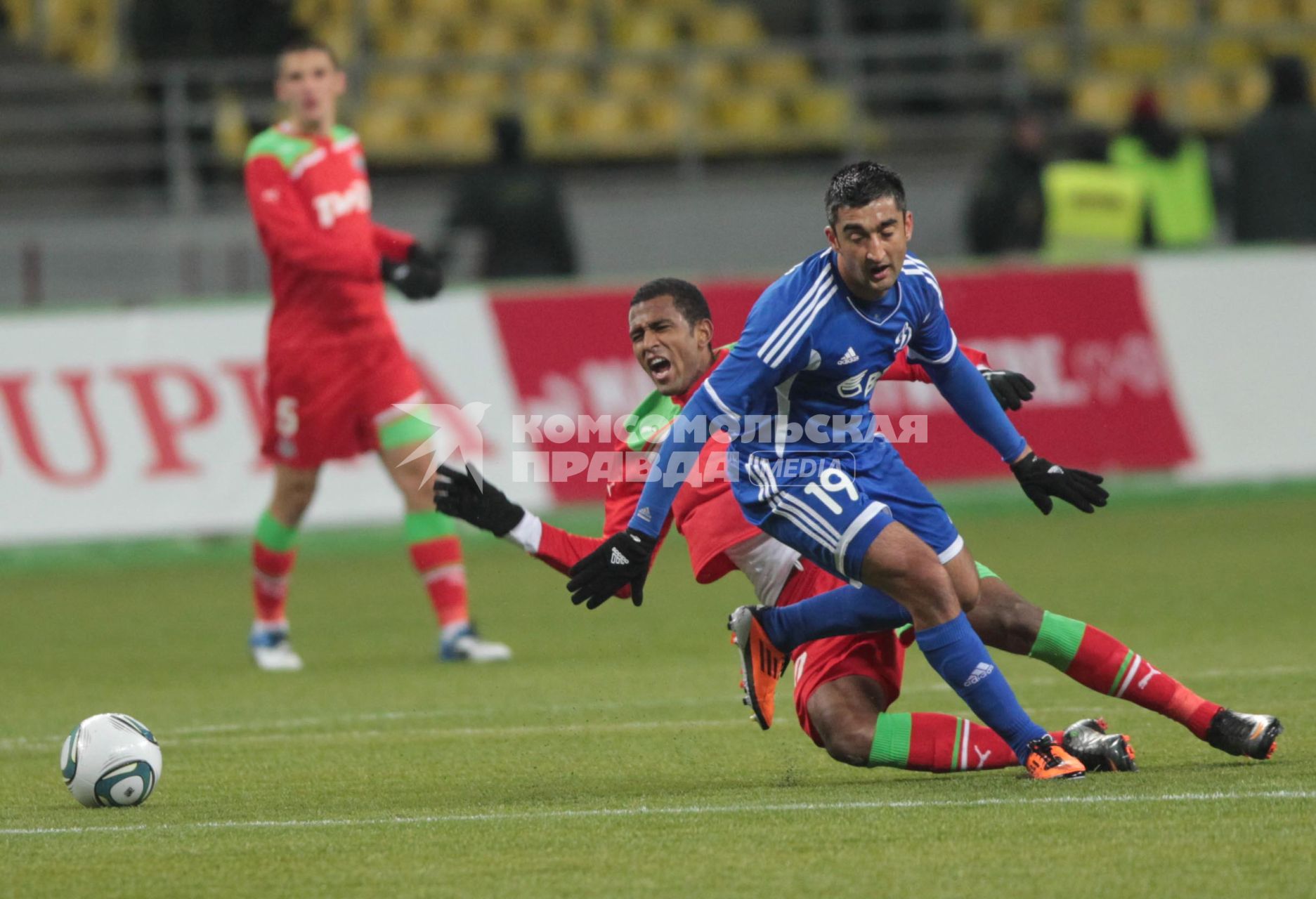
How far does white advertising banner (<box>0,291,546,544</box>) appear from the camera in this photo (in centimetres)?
1260

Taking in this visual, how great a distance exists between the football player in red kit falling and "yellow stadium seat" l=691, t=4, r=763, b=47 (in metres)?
10.4

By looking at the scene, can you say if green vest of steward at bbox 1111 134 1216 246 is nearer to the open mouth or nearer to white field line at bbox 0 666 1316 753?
white field line at bbox 0 666 1316 753

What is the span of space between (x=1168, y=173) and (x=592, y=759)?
10930mm

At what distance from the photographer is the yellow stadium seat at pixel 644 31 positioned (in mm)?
18911

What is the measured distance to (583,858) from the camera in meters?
4.78

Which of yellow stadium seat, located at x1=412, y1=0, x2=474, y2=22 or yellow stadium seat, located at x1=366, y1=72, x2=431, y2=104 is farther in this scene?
yellow stadium seat, located at x1=412, y1=0, x2=474, y2=22

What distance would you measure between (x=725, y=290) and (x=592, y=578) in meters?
8.26

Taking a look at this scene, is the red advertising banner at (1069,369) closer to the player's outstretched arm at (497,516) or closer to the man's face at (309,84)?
the man's face at (309,84)

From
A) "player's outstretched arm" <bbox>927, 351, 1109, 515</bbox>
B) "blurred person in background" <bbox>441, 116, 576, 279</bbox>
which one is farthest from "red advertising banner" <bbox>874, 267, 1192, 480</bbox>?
"player's outstretched arm" <bbox>927, 351, 1109, 515</bbox>

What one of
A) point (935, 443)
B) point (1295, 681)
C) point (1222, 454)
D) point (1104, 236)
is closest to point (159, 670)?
point (1295, 681)

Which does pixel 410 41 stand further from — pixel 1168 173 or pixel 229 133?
pixel 1168 173

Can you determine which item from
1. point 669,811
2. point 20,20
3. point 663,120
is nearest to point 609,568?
point 669,811

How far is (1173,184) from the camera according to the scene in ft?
52.7

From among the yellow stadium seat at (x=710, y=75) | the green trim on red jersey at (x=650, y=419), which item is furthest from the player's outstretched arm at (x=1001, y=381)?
the yellow stadium seat at (x=710, y=75)
